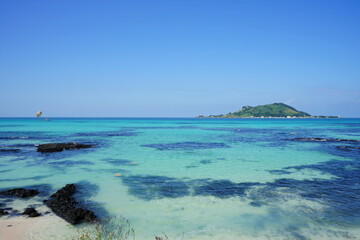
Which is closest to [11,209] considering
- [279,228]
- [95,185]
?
[95,185]

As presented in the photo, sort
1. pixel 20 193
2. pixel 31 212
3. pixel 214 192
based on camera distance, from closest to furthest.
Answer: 1. pixel 31 212
2. pixel 20 193
3. pixel 214 192

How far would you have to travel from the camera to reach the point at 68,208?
10.2 m

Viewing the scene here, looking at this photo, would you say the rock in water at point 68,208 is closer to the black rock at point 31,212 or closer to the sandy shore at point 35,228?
the sandy shore at point 35,228

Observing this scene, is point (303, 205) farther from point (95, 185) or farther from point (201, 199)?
point (95, 185)

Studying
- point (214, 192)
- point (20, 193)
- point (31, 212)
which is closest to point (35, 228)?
point (31, 212)

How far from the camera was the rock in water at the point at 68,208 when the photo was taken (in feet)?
31.2

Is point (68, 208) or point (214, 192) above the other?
point (68, 208)

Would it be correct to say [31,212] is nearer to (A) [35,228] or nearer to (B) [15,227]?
(B) [15,227]

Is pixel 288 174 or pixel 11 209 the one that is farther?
pixel 288 174

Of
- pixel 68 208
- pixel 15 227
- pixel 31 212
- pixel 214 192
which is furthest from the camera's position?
pixel 214 192

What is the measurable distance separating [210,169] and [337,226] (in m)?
10.5

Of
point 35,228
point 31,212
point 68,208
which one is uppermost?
point 68,208

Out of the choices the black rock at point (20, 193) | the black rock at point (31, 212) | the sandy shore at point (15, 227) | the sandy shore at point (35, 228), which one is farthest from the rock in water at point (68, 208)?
the black rock at point (20, 193)

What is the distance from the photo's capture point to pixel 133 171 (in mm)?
18438
